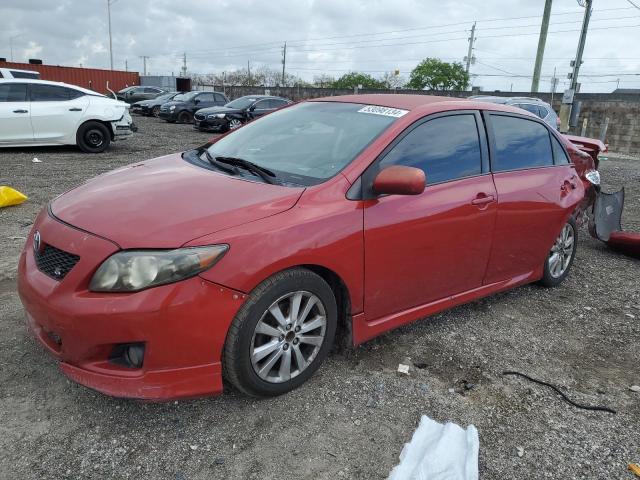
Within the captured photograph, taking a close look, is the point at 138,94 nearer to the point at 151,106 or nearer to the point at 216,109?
the point at 151,106

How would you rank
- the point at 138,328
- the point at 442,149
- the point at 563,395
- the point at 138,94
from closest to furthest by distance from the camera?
the point at 138,328 → the point at 563,395 → the point at 442,149 → the point at 138,94

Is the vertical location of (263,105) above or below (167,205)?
above

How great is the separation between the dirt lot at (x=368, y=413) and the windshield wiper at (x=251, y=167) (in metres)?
1.16

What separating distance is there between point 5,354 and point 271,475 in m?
1.83

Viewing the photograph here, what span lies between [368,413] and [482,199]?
1601 millimetres

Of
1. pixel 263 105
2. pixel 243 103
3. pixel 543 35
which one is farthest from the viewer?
pixel 543 35

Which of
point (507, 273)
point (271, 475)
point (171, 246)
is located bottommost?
point (271, 475)

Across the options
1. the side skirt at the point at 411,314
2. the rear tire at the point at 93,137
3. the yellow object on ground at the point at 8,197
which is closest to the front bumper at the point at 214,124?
the rear tire at the point at 93,137

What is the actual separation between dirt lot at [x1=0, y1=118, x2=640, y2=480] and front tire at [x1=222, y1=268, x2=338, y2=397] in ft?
0.53

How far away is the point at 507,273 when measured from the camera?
3877mm

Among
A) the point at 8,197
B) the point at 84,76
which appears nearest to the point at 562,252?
the point at 8,197

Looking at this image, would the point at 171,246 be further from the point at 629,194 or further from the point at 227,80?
the point at 227,80

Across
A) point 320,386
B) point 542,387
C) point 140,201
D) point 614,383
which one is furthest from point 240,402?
point 614,383

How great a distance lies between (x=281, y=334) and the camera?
260 centimetres
